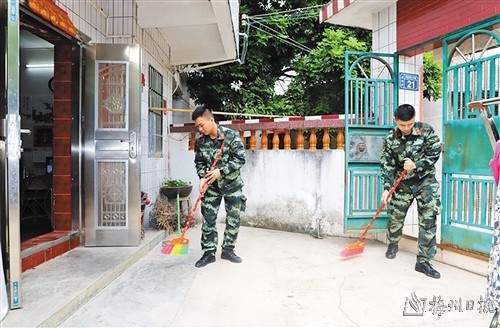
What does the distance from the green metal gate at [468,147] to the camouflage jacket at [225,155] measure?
6.31 feet

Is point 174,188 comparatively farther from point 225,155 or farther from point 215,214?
point 225,155

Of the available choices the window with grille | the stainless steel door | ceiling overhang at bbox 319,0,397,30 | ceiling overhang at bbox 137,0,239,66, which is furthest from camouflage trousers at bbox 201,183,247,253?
ceiling overhang at bbox 319,0,397,30

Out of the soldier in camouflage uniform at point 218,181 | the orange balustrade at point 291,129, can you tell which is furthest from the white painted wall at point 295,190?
the soldier in camouflage uniform at point 218,181

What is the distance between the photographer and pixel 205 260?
3.14m

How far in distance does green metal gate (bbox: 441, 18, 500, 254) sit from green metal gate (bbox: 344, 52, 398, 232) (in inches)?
24.4

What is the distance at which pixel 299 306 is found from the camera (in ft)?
7.54

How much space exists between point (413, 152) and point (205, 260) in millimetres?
2033

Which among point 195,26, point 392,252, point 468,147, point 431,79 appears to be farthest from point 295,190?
point 431,79

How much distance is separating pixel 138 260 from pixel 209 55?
3.94 m

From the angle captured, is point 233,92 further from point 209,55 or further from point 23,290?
point 23,290

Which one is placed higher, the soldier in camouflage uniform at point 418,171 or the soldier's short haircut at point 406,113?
the soldier's short haircut at point 406,113

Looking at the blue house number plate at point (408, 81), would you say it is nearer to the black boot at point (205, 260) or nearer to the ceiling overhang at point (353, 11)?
the ceiling overhang at point (353, 11)

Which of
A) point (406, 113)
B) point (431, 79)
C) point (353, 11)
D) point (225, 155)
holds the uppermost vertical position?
point (353, 11)

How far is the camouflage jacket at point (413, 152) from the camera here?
2.95 m
